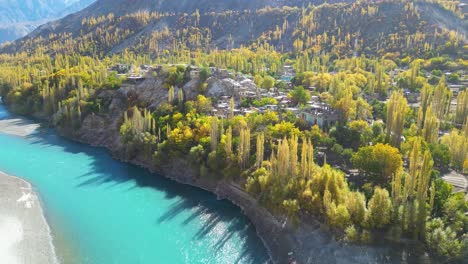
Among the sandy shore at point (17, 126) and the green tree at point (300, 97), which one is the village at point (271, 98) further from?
the sandy shore at point (17, 126)

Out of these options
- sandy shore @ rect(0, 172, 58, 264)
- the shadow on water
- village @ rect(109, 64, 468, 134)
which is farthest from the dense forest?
sandy shore @ rect(0, 172, 58, 264)

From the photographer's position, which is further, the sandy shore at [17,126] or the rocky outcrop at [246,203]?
the sandy shore at [17,126]

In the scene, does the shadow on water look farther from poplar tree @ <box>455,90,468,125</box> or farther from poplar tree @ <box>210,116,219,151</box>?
poplar tree @ <box>455,90,468,125</box>

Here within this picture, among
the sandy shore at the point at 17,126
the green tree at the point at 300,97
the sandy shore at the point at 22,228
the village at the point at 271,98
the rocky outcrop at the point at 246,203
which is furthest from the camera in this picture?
the sandy shore at the point at 17,126

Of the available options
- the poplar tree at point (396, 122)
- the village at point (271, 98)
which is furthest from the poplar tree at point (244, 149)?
the poplar tree at point (396, 122)

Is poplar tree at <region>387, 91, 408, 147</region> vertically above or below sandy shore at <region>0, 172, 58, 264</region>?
above

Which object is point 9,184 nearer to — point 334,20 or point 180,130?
point 180,130

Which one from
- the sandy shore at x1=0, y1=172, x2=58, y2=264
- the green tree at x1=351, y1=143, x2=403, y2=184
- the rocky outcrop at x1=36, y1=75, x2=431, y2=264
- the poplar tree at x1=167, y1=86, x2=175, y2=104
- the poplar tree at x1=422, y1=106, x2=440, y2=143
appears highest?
the poplar tree at x1=167, y1=86, x2=175, y2=104
